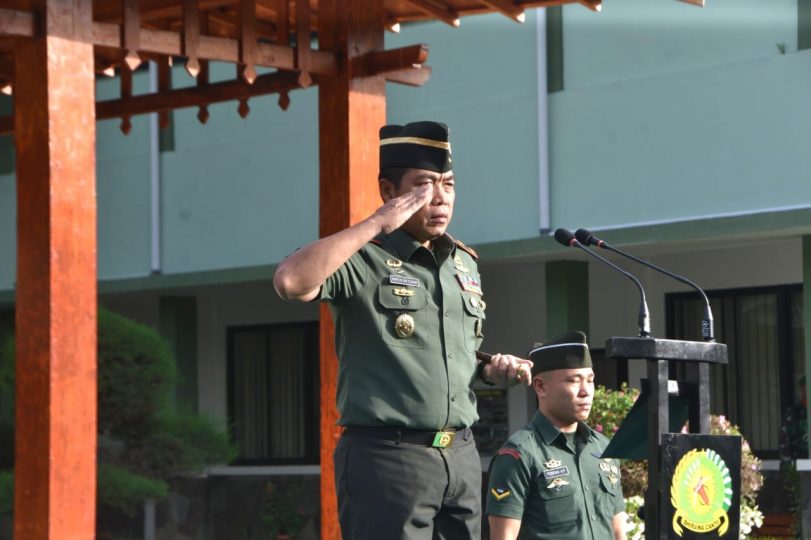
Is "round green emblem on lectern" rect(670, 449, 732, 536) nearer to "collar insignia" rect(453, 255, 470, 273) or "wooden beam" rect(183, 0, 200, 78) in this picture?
"collar insignia" rect(453, 255, 470, 273)

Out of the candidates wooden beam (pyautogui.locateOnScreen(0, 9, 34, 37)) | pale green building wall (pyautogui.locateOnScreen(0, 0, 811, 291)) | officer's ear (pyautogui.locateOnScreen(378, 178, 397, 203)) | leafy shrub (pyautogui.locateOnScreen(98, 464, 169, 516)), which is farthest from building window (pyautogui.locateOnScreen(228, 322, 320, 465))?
officer's ear (pyautogui.locateOnScreen(378, 178, 397, 203))

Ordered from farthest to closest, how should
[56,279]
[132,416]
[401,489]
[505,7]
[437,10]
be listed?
[132,416]
[437,10]
[505,7]
[56,279]
[401,489]

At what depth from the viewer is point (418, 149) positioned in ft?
16.0

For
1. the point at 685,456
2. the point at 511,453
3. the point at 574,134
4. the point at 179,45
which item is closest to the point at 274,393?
the point at 574,134

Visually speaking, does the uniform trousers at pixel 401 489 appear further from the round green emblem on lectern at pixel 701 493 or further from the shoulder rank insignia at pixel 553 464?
the shoulder rank insignia at pixel 553 464

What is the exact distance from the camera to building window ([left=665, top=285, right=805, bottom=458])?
1517cm

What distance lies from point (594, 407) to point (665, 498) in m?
5.61

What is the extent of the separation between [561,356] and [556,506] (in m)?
0.62

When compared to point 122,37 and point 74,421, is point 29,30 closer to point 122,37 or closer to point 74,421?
point 122,37

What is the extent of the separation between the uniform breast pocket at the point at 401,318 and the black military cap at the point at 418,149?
15.0 inches

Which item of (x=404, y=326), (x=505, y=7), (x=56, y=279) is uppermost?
(x=505, y=7)

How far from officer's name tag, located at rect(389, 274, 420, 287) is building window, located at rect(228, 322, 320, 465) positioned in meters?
14.3

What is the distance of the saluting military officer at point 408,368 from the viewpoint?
4715mm

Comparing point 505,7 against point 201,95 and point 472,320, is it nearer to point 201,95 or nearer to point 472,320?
point 201,95
